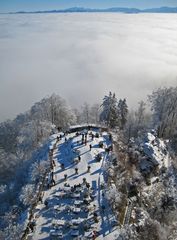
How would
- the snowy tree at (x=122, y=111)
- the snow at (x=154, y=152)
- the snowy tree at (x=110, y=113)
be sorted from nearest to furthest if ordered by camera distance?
the snow at (x=154, y=152) → the snowy tree at (x=110, y=113) → the snowy tree at (x=122, y=111)

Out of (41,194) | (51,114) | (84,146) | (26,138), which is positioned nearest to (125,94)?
(51,114)

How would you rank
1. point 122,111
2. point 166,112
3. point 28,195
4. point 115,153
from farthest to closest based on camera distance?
point 122,111, point 166,112, point 115,153, point 28,195

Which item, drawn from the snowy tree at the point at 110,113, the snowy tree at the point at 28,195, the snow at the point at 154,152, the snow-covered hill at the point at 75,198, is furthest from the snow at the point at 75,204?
the snowy tree at the point at 110,113

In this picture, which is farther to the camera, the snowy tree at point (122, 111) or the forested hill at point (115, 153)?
the snowy tree at point (122, 111)

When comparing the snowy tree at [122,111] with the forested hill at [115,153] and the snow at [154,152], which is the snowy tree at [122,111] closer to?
the forested hill at [115,153]

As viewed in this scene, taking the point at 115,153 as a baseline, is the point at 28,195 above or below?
below

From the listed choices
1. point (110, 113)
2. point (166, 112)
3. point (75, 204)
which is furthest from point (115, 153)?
point (166, 112)

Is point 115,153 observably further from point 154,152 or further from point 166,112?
point 166,112

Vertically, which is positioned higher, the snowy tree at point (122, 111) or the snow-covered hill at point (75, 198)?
the snow-covered hill at point (75, 198)

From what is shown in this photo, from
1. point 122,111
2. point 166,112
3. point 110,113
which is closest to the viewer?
point 110,113
